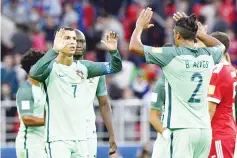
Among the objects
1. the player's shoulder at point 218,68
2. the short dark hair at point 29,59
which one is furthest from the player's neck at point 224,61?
the short dark hair at point 29,59

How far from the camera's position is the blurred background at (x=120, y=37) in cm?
2031

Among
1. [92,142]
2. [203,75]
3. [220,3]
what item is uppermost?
[220,3]

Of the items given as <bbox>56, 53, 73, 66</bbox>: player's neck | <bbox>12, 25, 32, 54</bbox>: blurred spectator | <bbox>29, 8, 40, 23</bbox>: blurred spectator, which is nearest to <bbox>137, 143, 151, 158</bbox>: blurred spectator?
<bbox>12, 25, 32, 54</bbox>: blurred spectator

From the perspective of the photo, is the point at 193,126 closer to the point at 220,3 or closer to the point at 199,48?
the point at 199,48

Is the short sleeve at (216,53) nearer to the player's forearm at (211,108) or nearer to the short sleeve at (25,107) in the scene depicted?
the player's forearm at (211,108)

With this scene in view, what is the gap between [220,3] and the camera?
25250 millimetres

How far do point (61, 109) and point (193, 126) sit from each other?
154cm

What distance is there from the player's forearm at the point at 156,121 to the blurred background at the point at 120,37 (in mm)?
5684

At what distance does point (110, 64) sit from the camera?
12.1m

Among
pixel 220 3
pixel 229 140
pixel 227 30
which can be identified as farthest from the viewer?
pixel 220 3

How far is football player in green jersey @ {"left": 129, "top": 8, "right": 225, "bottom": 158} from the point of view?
11.8 metres

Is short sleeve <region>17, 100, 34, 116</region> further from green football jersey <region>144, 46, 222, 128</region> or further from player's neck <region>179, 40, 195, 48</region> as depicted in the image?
player's neck <region>179, 40, 195, 48</region>

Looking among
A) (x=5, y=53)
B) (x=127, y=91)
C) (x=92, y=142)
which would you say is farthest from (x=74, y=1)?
(x=92, y=142)

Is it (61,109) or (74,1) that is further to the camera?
(74,1)
